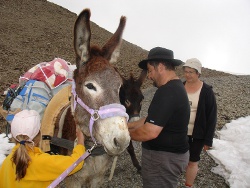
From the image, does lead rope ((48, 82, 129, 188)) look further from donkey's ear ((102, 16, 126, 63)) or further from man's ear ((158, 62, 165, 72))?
man's ear ((158, 62, 165, 72))

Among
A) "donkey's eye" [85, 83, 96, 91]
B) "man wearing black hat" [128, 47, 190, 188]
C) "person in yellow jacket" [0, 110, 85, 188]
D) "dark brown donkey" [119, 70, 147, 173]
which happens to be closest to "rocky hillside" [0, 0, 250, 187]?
"dark brown donkey" [119, 70, 147, 173]

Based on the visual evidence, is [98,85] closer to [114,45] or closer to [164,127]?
[114,45]

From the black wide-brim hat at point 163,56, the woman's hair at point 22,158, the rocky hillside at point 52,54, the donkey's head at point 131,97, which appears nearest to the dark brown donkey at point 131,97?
the donkey's head at point 131,97

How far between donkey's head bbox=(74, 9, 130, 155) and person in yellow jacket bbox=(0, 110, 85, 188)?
0.46 m

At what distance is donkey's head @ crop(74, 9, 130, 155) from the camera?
7.80 ft

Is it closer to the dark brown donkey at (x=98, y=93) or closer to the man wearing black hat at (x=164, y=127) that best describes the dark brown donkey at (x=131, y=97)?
the man wearing black hat at (x=164, y=127)

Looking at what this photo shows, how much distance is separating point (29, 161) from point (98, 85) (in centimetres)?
101

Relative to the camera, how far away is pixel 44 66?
13.3 ft

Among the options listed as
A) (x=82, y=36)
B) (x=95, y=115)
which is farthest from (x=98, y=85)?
(x=82, y=36)

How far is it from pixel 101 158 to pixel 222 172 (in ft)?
14.4

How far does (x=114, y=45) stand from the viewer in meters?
3.10

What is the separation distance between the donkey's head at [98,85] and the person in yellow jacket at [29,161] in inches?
17.9

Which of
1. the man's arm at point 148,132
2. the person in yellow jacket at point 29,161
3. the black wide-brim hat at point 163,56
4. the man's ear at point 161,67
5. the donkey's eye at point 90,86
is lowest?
the person in yellow jacket at point 29,161

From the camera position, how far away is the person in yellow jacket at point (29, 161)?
243 cm
